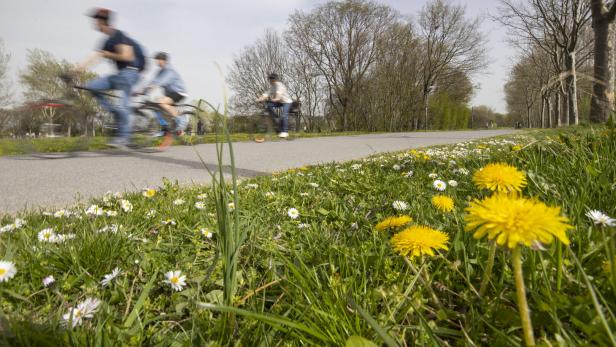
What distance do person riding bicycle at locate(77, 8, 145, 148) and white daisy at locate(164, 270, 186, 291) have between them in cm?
598

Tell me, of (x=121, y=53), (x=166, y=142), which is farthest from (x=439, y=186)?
(x=166, y=142)

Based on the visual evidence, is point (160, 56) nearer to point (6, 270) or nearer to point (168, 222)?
point (168, 222)

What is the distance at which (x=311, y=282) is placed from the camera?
986 millimetres

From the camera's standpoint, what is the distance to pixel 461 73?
3284 cm

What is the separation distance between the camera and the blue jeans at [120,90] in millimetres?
6086

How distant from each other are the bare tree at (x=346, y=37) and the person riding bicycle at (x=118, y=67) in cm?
2614

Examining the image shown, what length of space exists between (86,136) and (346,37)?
27.1 meters

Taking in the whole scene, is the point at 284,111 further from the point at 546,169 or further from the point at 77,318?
the point at 77,318

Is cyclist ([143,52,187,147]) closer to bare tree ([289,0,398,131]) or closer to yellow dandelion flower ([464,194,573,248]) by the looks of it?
yellow dandelion flower ([464,194,573,248])

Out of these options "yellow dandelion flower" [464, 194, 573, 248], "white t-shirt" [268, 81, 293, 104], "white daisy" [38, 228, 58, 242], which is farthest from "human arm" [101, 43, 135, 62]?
"yellow dandelion flower" [464, 194, 573, 248]

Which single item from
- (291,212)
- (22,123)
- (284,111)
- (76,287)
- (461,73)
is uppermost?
(461,73)

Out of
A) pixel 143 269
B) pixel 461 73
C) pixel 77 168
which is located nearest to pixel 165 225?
pixel 143 269

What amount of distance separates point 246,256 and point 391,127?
34285 millimetres

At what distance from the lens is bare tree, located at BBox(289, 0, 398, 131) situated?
29.1 metres
